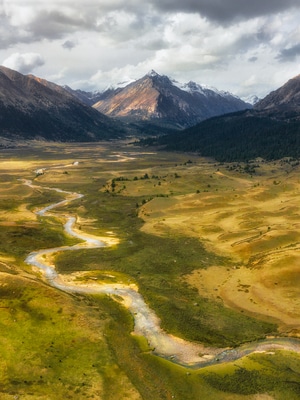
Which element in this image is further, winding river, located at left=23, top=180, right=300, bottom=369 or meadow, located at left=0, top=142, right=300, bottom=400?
winding river, located at left=23, top=180, right=300, bottom=369

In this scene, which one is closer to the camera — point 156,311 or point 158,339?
point 158,339

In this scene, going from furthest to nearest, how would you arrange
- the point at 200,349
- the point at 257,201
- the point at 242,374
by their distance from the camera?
the point at 257,201, the point at 200,349, the point at 242,374

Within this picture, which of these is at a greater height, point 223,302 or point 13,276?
point 13,276

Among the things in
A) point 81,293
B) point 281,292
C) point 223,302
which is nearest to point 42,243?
point 81,293

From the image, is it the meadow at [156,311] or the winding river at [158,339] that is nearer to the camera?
the meadow at [156,311]

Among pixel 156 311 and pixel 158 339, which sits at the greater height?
pixel 156 311

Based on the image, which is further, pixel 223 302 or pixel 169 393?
pixel 223 302

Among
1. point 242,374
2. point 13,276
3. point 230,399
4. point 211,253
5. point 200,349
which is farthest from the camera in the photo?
point 211,253

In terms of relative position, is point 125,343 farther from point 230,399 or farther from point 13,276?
point 13,276

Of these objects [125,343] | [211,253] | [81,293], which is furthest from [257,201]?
[125,343]
